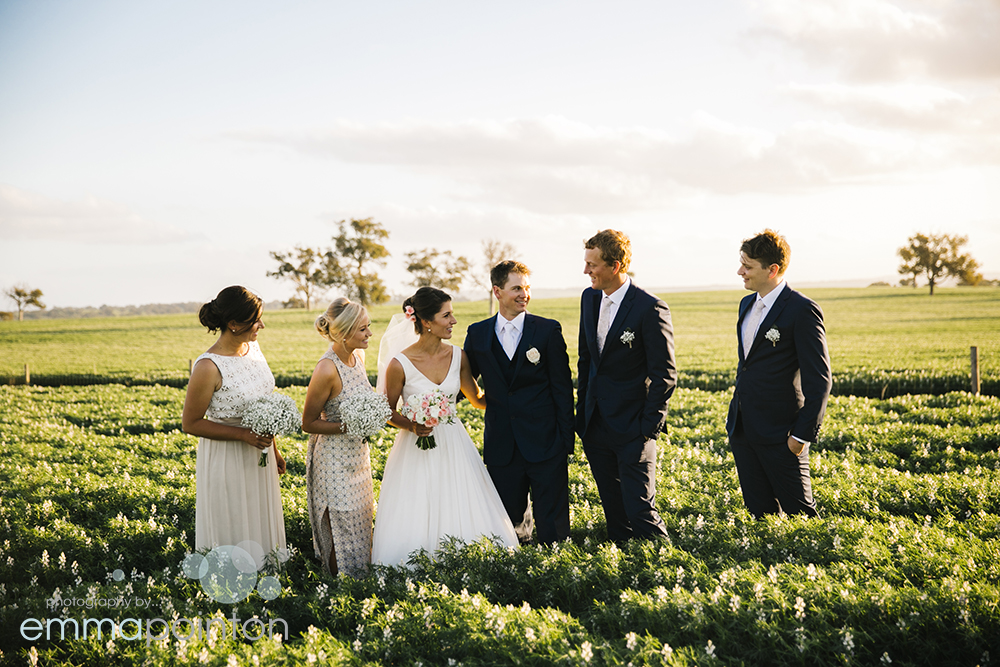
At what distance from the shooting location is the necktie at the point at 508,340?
240 inches

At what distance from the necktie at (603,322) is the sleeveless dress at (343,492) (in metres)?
2.39

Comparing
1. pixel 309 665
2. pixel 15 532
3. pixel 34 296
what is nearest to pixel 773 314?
pixel 309 665

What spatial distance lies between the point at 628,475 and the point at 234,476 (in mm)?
3809

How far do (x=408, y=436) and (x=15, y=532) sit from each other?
500cm

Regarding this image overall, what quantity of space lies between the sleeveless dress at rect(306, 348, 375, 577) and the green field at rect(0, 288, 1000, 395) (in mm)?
16693

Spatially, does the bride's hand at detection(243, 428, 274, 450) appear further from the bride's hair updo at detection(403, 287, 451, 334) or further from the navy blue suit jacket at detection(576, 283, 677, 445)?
the navy blue suit jacket at detection(576, 283, 677, 445)

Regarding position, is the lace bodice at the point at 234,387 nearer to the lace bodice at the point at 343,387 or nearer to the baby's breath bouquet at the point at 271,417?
the baby's breath bouquet at the point at 271,417

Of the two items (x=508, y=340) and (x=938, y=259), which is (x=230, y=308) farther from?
(x=938, y=259)

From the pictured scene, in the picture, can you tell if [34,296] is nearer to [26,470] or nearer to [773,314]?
[26,470]

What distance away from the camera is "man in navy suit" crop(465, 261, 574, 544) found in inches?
237

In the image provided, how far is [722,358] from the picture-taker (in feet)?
88.3

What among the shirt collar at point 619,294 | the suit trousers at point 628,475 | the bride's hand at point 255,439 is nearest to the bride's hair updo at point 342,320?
the bride's hand at point 255,439

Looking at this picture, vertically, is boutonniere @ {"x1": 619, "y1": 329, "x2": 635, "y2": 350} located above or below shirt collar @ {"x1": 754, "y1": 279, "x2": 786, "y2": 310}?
below

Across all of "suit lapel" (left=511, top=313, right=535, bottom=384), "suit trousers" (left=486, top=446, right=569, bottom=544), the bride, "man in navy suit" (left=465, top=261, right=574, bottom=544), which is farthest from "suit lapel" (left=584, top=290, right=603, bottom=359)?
the bride
